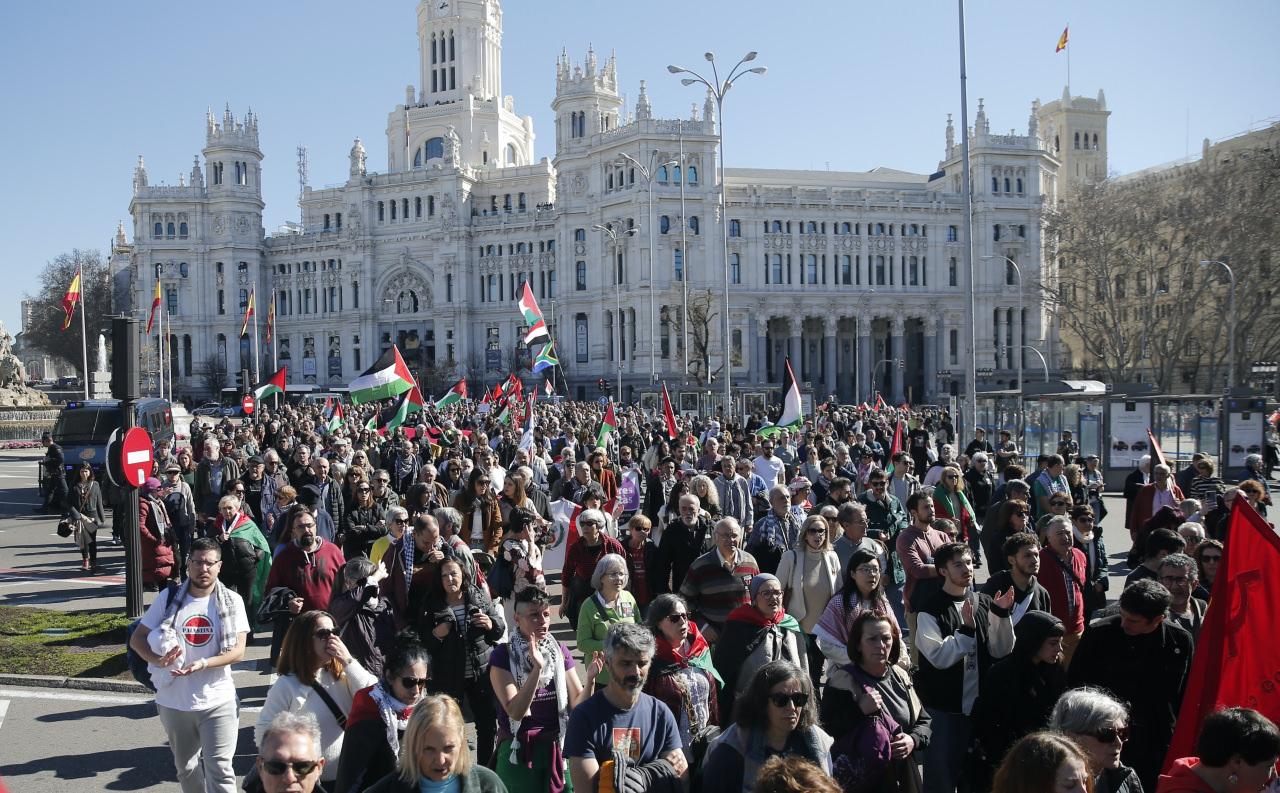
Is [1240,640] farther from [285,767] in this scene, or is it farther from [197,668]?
[197,668]

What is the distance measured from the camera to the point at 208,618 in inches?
234

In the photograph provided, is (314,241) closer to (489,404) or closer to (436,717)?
(489,404)

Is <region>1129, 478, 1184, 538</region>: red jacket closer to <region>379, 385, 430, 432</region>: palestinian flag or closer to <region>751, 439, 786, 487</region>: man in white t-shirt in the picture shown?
<region>751, 439, 786, 487</region>: man in white t-shirt

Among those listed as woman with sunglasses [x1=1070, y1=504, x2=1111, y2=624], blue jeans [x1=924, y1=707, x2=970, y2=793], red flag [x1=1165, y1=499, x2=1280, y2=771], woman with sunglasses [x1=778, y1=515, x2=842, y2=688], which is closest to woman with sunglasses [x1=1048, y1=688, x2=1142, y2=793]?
red flag [x1=1165, y1=499, x2=1280, y2=771]

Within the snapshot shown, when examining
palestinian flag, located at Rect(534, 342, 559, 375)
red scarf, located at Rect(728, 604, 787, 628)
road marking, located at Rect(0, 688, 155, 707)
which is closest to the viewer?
red scarf, located at Rect(728, 604, 787, 628)

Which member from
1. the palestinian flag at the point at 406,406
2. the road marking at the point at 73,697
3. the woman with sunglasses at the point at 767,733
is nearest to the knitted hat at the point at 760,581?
the woman with sunglasses at the point at 767,733

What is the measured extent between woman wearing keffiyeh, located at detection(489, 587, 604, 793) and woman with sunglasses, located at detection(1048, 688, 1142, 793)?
2.14 m

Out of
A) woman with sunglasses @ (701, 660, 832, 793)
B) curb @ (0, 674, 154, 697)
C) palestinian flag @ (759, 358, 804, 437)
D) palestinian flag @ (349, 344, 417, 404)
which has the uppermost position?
palestinian flag @ (349, 344, 417, 404)

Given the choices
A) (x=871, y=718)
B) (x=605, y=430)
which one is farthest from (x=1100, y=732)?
(x=605, y=430)

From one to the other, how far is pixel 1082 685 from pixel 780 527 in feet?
13.3

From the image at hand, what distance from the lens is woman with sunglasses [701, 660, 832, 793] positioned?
4238 mm

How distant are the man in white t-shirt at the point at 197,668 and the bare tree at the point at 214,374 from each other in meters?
86.2

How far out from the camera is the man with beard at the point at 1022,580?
607 cm

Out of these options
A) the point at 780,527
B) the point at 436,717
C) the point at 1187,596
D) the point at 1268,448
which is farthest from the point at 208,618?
the point at 1268,448
